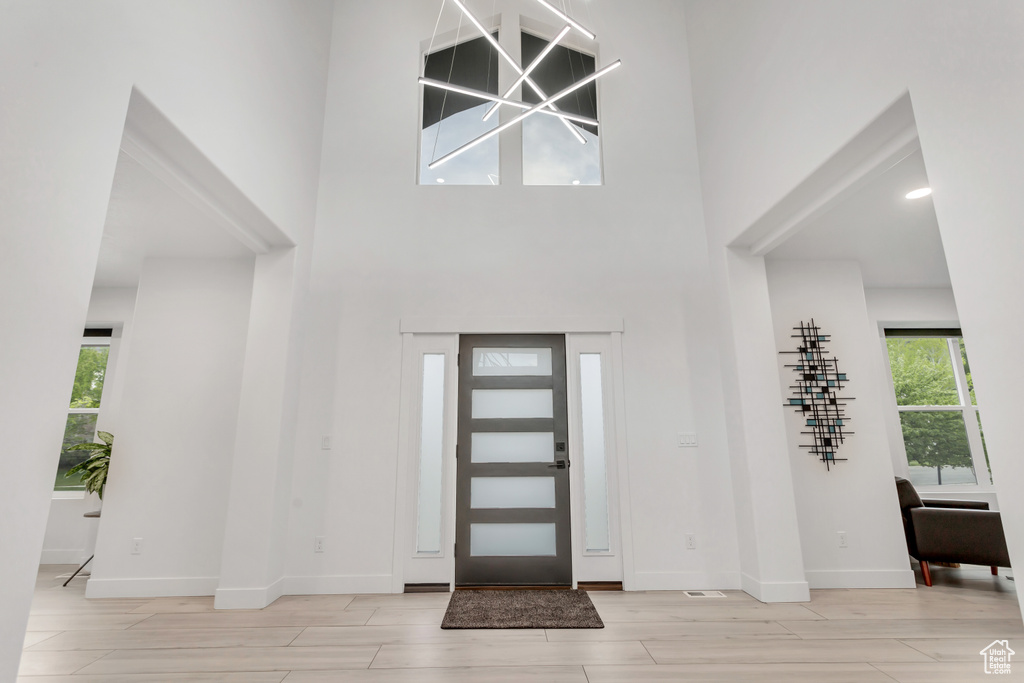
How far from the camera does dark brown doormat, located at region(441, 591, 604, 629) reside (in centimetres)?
307

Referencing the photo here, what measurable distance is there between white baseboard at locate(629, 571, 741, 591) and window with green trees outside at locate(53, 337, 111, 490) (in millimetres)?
5706

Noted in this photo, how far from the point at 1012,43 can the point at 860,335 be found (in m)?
3.13

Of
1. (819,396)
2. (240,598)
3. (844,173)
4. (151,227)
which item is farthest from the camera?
(819,396)

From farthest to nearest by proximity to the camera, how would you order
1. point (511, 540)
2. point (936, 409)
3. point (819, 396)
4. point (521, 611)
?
point (936, 409) → point (819, 396) → point (511, 540) → point (521, 611)

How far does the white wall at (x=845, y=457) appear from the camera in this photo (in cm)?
400

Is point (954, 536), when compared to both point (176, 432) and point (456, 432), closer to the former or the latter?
point (456, 432)

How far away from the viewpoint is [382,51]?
490 centimetres

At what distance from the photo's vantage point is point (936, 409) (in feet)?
17.6

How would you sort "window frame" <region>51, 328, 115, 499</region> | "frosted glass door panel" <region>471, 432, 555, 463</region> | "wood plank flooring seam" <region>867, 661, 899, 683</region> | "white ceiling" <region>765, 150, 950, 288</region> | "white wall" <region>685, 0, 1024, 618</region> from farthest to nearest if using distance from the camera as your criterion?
"window frame" <region>51, 328, 115, 499</region>
"frosted glass door panel" <region>471, 432, 555, 463</region>
"white ceiling" <region>765, 150, 950, 288</region>
"wood plank flooring seam" <region>867, 661, 899, 683</region>
"white wall" <region>685, 0, 1024, 618</region>

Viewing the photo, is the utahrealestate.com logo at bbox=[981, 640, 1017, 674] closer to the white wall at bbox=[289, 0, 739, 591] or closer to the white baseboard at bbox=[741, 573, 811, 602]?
the white baseboard at bbox=[741, 573, 811, 602]

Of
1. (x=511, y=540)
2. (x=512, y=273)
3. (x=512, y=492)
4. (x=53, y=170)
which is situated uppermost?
A: (x=512, y=273)

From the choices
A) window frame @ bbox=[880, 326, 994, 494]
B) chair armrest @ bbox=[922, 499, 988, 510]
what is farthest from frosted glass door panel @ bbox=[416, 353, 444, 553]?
window frame @ bbox=[880, 326, 994, 494]

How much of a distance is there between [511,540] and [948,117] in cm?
375

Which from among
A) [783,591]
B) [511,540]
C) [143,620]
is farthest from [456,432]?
[783,591]
